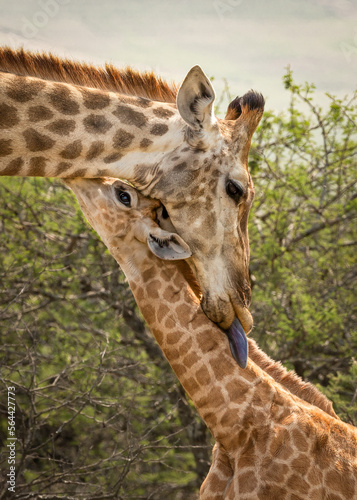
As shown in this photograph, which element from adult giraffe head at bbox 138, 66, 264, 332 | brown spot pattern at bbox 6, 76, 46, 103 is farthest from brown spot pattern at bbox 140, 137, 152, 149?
brown spot pattern at bbox 6, 76, 46, 103

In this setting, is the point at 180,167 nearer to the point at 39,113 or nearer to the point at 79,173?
the point at 79,173

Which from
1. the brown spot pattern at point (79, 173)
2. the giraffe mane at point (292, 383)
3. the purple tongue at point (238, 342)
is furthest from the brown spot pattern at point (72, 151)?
the giraffe mane at point (292, 383)

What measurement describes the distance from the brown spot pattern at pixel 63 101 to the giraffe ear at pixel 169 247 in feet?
3.21

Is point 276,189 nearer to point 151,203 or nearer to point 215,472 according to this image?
point 151,203

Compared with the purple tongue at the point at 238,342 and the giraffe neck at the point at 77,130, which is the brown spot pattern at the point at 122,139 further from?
the purple tongue at the point at 238,342

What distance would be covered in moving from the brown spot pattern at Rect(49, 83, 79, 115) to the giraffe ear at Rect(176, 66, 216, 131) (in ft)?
2.28

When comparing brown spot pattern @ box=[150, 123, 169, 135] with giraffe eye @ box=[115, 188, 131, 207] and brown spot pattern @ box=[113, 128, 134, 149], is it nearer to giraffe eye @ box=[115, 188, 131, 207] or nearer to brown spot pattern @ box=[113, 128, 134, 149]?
brown spot pattern @ box=[113, 128, 134, 149]

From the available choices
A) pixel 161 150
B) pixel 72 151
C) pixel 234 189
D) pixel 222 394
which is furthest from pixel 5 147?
pixel 222 394

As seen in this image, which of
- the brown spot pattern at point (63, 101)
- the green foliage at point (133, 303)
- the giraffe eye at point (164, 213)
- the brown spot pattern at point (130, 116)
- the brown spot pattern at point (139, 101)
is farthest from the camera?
the green foliage at point (133, 303)

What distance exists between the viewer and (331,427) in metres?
3.60

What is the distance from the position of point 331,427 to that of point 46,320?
5.00 metres

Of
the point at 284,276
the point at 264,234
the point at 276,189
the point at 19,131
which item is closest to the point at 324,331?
the point at 284,276

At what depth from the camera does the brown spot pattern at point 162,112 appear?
150 inches

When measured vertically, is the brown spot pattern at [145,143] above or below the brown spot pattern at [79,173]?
above
